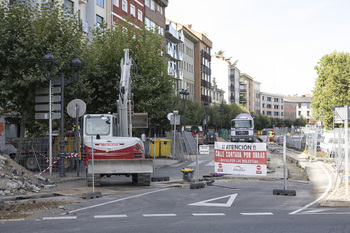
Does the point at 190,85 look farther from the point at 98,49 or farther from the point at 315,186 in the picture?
the point at 315,186

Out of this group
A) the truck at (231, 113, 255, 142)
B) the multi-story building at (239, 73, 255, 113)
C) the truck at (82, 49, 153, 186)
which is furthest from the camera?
the multi-story building at (239, 73, 255, 113)

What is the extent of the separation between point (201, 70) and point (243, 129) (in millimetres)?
36738

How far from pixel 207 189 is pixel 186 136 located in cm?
1906

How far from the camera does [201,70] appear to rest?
93.0m

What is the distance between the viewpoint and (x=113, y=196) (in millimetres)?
13406

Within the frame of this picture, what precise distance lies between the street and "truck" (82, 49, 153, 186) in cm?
75

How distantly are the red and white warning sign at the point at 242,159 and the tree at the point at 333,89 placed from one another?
154 feet

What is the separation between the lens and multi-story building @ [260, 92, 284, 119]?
181 m

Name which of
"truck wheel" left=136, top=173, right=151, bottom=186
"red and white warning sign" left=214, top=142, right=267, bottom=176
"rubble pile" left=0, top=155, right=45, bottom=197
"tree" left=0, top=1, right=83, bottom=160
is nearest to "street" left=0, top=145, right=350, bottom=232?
"red and white warning sign" left=214, top=142, right=267, bottom=176

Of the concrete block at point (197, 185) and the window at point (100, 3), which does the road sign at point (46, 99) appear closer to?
the concrete block at point (197, 185)

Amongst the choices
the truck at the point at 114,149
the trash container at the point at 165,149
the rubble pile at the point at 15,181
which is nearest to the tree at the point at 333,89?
the trash container at the point at 165,149

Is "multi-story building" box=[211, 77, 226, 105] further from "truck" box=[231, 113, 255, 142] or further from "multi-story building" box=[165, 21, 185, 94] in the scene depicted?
"truck" box=[231, 113, 255, 142]

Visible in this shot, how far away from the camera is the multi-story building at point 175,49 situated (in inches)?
2784

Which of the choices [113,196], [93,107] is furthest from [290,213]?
[93,107]
